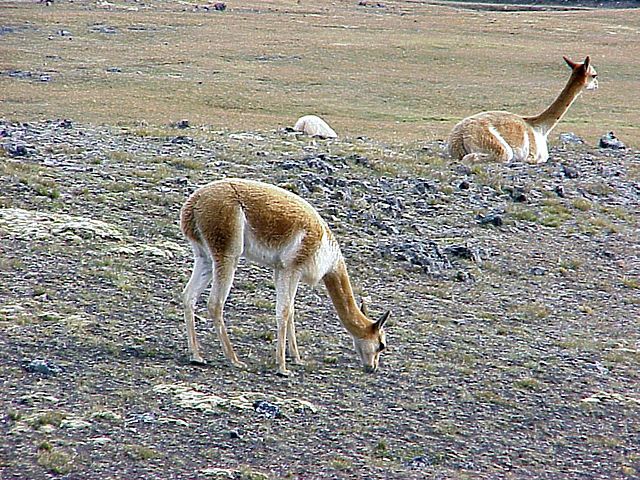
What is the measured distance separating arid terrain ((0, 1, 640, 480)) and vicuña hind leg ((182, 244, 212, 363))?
173 mm

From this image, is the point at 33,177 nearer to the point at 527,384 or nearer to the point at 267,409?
the point at 267,409

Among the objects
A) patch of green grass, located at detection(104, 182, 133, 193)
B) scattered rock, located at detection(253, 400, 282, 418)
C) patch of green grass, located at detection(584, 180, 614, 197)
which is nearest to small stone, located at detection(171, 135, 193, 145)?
patch of green grass, located at detection(104, 182, 133, 193)

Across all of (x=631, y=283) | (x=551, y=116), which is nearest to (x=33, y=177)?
(x=631, y=283)

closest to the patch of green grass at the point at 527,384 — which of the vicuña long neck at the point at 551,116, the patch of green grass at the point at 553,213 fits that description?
the patch of green grass at the point at 553,213

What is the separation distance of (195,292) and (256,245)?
A: 651 mm

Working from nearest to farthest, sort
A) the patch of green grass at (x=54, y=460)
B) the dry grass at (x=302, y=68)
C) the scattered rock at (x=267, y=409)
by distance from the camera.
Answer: the patch of green grass at (x=54, y=460)
the scattered rock at (x=267, y=409)
the dry grass at (x=302, y=68)

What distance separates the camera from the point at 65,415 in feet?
21.4

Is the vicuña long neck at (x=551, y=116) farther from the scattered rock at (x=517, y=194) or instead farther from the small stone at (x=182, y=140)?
the small stone at (x=182, y=140)

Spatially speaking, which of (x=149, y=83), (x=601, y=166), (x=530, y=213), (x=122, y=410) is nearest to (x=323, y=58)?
(x=149, y=83)

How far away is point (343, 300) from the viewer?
8258 millimetres

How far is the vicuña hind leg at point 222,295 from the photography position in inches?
305

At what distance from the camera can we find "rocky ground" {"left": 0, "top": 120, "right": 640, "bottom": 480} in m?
6.62

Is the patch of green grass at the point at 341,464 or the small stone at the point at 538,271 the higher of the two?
the patch of green grass at the point at 341,464

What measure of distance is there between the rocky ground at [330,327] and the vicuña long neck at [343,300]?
41 centimetres
